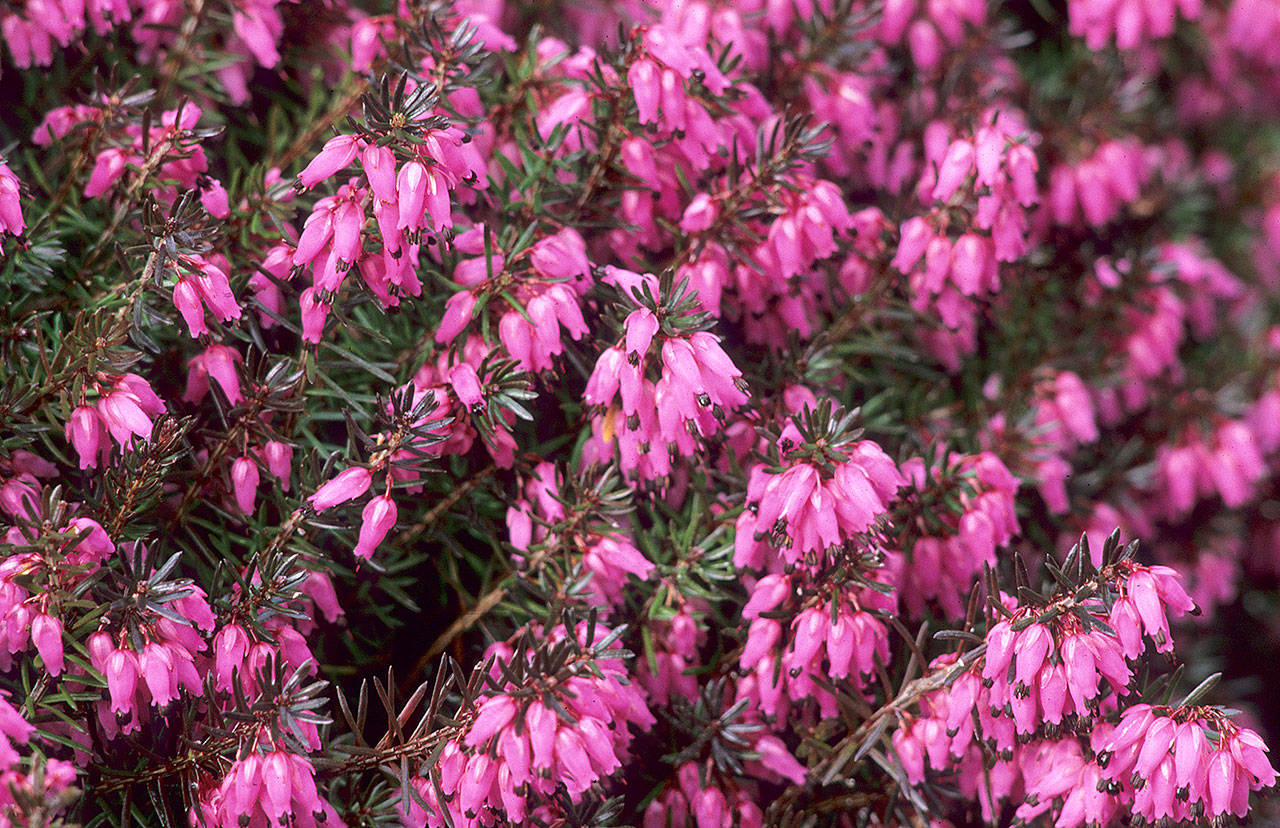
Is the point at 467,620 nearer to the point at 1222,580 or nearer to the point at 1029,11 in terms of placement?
the point at 1222,580

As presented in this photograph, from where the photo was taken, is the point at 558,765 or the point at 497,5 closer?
the point at 558,765

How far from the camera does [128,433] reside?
184 cm

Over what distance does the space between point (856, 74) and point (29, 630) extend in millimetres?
2228

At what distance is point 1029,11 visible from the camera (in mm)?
3736

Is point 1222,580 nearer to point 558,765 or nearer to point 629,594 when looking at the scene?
point 629,594

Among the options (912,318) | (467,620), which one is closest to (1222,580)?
(912,318)

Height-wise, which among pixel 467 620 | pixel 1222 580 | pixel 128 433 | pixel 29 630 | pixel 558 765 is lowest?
pixel 1222 580

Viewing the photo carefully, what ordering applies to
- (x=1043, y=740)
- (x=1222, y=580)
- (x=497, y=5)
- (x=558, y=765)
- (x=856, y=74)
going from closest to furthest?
(x=558, y=765) → (x=1043, y=740) → (x=856, y=74) → (x=497, y=5) → (x=1222, y=580)

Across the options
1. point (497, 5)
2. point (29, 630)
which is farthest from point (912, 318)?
point (29, 630)

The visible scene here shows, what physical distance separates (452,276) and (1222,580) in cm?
251

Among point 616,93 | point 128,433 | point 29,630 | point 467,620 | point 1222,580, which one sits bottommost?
point 1222,580

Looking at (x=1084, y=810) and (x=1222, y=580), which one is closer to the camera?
(x=1084, y=810)

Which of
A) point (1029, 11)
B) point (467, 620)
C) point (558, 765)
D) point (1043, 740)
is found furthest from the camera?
point (1029, 11)

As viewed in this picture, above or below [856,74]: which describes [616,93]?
above
